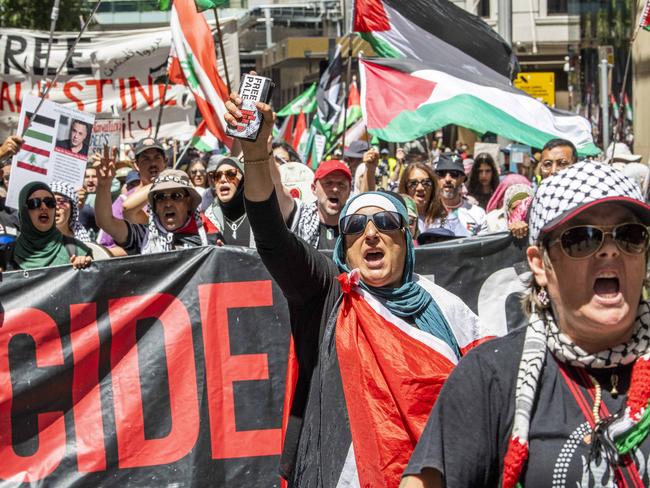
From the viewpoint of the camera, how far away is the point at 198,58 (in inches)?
343

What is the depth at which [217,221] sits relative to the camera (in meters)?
6.45

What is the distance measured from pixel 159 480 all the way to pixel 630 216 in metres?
3.76

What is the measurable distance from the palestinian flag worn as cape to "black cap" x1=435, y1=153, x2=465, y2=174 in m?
4.42

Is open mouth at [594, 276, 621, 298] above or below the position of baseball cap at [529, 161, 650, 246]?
below

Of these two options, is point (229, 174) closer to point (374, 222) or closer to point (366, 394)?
point (374, 222)

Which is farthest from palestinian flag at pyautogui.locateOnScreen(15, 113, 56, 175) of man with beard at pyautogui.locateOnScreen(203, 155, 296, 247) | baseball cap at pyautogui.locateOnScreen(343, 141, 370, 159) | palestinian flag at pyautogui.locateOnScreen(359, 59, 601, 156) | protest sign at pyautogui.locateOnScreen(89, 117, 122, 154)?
baseball cap at pyautogui.locateOnScreen(343, 141, 370, 159)

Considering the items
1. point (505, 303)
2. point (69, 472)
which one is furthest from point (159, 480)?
point (505, 303)

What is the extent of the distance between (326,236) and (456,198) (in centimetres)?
217

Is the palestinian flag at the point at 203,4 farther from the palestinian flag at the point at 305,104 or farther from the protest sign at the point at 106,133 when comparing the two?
the palestinian flag at the point at 305,104

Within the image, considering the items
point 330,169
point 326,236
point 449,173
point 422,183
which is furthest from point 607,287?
point 449,173

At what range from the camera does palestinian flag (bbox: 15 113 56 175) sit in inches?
278

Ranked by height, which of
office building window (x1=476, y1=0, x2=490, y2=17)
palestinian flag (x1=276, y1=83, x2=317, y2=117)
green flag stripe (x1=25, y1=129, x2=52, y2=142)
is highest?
office building window (x1=476, y1=0, x2=490, y2=17)

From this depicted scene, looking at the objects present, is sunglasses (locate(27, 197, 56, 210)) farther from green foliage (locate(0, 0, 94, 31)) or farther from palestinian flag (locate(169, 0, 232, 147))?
→ green foliage (locate(0, 0, 94, 31))

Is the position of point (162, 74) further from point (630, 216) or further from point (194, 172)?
point (630, 216)
